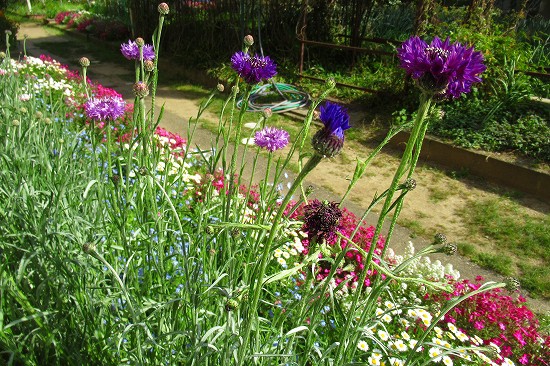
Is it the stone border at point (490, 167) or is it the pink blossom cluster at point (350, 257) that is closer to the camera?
the pink blossom cluster at point (350, 257)

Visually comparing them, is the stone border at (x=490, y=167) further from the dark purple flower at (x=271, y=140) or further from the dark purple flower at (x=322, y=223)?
the dark purple flower at (x=322, y=223)

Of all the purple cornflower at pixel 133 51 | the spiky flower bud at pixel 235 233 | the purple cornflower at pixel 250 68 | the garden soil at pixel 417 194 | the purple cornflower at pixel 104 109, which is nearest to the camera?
the spiky flower bud at pixel 235 233

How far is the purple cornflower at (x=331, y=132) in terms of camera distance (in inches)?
39.1

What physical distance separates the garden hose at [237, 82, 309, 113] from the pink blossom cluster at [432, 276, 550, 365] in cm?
440

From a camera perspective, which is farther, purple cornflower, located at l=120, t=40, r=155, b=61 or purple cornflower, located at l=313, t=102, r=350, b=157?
purple cornflower, located at l=120, t=40, r=155, b=61

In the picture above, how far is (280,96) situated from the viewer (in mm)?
7461

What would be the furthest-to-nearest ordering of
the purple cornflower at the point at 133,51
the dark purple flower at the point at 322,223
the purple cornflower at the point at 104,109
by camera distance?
the purple cornflower at the point at 133,51
the purple cornflower at the point at 104,109
the dark purple flower at the point at 322,223

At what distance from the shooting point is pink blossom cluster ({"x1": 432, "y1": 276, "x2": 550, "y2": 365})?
2420mm

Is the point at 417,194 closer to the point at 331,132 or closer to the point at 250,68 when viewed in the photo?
the point at 250,68

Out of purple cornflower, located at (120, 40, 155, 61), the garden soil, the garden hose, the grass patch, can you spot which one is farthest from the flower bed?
the garden hose

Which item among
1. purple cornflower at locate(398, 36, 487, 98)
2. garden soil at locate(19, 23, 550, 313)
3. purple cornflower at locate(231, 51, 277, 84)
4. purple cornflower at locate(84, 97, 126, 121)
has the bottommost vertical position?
garden soil at locate(19, 23, 550, 313)

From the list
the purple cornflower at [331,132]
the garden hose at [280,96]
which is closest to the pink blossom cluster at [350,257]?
the purple cornflower at [331,132]

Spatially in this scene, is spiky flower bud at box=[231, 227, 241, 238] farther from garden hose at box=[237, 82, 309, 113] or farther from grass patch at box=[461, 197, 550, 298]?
garden hose at box=[237, 82, 309, 113]

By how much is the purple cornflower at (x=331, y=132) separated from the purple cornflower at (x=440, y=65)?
0.18 m
